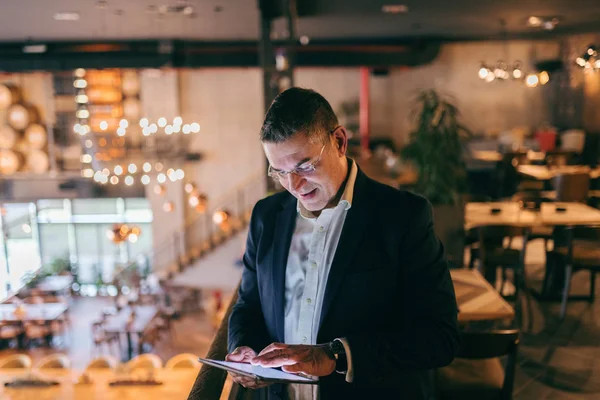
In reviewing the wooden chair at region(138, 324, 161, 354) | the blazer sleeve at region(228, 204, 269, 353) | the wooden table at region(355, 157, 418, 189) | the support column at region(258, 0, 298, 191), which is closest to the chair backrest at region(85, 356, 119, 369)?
the wooden chair at region(138, 324, 161, 354)

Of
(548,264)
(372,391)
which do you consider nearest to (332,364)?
(372,391)

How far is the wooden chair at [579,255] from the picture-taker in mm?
4582

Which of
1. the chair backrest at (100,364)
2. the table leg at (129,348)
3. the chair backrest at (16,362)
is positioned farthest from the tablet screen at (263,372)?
the table leg at (129,348)

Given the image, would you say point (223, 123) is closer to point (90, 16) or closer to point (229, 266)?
point (229, 266)

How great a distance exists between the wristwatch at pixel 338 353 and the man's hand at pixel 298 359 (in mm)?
21

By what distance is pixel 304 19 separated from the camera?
8.93 m

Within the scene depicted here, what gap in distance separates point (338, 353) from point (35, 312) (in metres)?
10.9

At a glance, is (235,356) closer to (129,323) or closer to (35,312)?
(129,323)

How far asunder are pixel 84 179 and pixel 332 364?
1329cm

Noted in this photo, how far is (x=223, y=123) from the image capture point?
13648 millimetres

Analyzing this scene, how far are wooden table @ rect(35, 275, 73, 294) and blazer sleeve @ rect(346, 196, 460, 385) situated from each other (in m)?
12.2

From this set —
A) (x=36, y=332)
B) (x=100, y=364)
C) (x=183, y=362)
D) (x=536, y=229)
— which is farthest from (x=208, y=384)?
(x=36, y=332)

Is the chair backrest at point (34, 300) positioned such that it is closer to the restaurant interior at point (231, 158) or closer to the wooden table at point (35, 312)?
the restaurant interior at point (231, 158)

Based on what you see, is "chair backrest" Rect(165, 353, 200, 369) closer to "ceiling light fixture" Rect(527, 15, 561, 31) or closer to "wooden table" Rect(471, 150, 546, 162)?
"wooden table" Rect(471, 150, 546, 162)
